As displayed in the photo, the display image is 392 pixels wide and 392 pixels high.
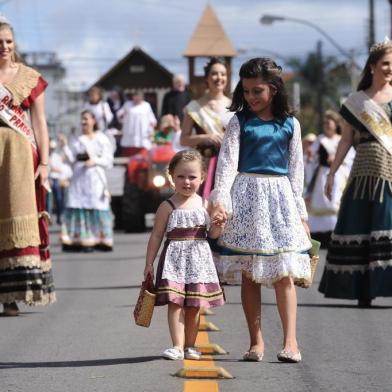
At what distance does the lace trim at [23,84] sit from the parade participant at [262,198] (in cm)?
244

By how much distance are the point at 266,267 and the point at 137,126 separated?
775 inches

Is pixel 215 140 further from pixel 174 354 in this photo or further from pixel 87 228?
pixel 87 228

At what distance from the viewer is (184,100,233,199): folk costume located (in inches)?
478

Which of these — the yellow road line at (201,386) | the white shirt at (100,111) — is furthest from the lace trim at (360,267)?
the white shirt at (100,111)

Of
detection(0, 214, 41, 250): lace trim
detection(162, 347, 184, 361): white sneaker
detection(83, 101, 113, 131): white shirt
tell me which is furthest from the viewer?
detection(83, 101, 113, 131): white shirt

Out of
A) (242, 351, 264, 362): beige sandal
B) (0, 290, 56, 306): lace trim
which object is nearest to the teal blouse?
(242, 351, 264, 362): beige sandal

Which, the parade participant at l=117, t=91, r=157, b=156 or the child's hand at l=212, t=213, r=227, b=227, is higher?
the parade participant at l=117, t=91, r=157, b=156

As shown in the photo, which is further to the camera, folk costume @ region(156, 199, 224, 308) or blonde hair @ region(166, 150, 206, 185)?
blonde hair @ region(166, 150, 206, 185)

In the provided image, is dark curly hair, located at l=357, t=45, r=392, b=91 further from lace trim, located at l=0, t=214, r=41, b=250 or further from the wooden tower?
the wooden tower

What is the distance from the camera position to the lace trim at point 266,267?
29.9ft

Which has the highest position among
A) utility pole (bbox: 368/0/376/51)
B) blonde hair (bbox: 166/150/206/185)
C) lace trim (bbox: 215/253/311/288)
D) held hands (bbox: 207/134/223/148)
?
utility pole (bbox: 368/0/376/51)

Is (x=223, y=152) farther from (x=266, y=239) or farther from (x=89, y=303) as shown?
(x=89, y=303)

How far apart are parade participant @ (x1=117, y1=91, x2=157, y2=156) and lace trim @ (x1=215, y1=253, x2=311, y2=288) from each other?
1933cm

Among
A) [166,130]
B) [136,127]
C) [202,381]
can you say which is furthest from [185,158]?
[136,127]
